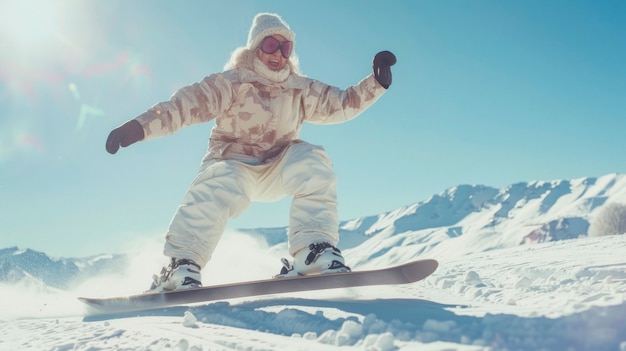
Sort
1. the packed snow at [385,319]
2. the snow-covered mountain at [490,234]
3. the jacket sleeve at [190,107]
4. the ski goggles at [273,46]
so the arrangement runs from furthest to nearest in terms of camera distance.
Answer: the snow-covered mountain at [490,234] → the ski goggles at [273,46] → the jacket sleeve at [190,107] → the packed snow at [385,319]

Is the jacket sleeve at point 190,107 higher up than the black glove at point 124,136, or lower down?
higher up

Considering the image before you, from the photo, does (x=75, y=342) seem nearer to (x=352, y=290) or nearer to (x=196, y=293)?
(x=196, y=293)

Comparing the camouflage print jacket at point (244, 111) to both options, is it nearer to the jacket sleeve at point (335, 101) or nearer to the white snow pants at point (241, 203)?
the jacket sleeve at point (335, 101)

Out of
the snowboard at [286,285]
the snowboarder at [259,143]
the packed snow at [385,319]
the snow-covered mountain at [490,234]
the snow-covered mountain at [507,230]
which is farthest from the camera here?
the snow-covered mountain at [507,230]

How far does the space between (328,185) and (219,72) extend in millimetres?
1356

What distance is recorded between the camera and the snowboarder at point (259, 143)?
325cm

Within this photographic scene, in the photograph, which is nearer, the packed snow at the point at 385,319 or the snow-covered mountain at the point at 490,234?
the packed snow at the point at 385,319

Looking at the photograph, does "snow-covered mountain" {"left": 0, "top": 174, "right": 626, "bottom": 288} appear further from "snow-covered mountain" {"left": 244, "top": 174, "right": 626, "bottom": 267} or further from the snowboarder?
the snowboarder

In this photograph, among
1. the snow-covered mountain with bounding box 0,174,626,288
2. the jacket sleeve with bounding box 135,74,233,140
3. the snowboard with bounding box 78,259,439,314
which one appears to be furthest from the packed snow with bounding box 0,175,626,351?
the snow-covered mountain with bounding box 0,174,626,288

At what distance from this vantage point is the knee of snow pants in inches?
128

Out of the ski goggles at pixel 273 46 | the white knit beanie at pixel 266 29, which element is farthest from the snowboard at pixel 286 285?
the white knit beanie at pixel 266 29

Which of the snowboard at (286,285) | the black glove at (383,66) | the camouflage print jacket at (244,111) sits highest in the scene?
the black glove at (383,66)

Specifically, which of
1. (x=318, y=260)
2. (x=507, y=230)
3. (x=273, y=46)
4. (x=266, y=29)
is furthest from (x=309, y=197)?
(x=507, y=230)

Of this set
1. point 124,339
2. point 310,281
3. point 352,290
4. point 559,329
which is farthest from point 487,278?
point 124,339
